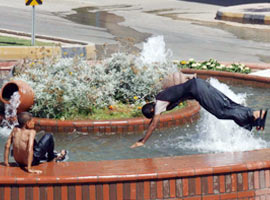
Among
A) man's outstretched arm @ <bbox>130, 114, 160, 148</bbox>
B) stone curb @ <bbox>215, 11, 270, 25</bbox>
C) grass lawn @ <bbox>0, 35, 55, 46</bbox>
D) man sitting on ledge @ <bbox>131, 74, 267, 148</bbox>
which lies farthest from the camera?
stone curb @ <bbox>215, 11, 270, 25</bbox>

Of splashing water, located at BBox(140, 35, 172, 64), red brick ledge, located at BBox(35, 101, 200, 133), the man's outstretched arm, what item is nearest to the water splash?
red brick ledge, located at BBox(35, 101, 200, 133)

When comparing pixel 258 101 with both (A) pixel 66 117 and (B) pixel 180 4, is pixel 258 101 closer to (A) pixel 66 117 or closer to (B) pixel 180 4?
(A) pixel 66 117

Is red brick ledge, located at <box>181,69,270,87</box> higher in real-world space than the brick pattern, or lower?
lower

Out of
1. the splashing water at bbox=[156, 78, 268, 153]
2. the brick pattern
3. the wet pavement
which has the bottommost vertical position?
the wet pavement

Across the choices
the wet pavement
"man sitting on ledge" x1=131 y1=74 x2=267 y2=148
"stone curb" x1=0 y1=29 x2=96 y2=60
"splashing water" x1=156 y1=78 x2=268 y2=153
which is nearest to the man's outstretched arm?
"man sitting on ledge" x1=131 y1=74 x2=267 y2=148

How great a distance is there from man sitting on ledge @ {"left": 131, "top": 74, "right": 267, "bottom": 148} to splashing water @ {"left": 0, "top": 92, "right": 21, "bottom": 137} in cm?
260

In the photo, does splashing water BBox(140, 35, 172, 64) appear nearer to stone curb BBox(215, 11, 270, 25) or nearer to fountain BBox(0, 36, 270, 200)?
fountain BBox(0, 36, 270, 200)

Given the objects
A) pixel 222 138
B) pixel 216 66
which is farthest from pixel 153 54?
pixel 222 138

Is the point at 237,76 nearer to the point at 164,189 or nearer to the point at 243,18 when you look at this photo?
the point at 164,189

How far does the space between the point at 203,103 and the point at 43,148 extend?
2.09 meters

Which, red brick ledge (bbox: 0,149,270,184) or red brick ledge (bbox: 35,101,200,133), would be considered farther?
red brick ledge (bbox: 35,101,200,133)

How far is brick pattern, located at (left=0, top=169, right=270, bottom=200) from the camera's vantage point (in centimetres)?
669

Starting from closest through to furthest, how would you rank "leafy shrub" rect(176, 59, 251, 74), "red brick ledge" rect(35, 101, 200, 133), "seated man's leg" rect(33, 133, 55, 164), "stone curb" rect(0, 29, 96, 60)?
1. "seated man's leg" rect(33, 133, 55, 164)
2. "red brick ledge" rect(35, 101, 200, 133)
3. "leafy shrub" rect(176, 59, 251, 74)
4. "stone curb" rect(0, 29, 96, 60)

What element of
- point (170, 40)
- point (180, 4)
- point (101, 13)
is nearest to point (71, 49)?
point (170, 40)
